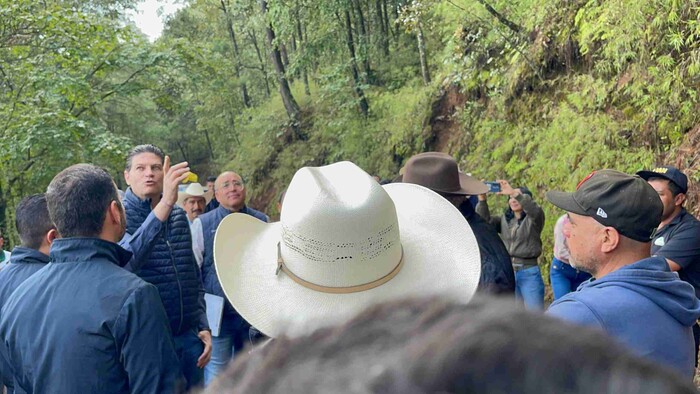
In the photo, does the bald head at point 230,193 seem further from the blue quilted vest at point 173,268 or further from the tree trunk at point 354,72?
the tree trunk at point 354,72

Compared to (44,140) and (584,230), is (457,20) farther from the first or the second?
(584,230)

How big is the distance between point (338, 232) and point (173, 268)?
1953 millimetres

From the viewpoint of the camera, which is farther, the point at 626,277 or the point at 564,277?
the point at 564,277

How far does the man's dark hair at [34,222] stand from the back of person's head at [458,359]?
297cm

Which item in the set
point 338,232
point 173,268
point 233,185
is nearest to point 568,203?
point 338,232

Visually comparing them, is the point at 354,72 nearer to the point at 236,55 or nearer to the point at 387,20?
the point at 387,20

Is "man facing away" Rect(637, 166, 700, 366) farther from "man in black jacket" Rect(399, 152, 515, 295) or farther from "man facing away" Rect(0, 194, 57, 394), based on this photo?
"man facing away" Rect(0, 194, 57, 394)

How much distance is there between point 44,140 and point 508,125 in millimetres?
7952

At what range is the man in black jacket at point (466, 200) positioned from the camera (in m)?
2.99

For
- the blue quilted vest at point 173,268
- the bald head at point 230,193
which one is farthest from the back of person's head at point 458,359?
the bald head at point 230,193

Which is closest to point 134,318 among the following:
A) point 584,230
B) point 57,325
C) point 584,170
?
point 57,325

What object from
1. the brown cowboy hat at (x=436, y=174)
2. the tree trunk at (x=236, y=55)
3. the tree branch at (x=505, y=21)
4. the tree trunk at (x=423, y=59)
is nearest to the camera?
the brown cowboy hat at (x=436, y=174)

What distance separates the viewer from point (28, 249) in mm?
2979

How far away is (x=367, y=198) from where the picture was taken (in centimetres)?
177
